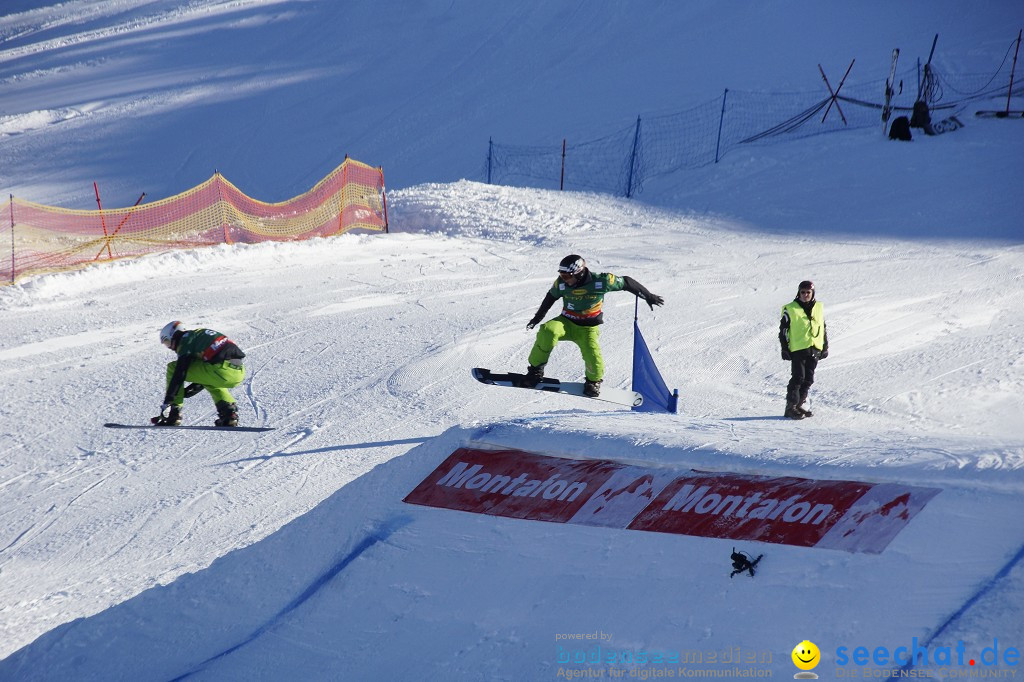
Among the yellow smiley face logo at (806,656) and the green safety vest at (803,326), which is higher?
the green safety vest at (803,326)

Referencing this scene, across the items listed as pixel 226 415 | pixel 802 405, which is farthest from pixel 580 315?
pixel 226 415

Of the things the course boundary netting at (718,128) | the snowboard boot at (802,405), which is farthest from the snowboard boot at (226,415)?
the course boundary netting at (718,128)

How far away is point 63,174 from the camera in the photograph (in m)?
22.8

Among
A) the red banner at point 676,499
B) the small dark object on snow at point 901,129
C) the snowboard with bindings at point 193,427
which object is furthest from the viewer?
the small dark object on snow at point 901,129

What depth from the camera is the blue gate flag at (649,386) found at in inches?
358

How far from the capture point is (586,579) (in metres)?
5.52

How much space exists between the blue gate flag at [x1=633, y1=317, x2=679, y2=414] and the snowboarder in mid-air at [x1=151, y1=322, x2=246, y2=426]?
157 inches

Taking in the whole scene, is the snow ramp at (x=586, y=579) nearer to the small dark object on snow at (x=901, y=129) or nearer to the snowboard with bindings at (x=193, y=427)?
the snowboard with bindings at (x=193, y=427)

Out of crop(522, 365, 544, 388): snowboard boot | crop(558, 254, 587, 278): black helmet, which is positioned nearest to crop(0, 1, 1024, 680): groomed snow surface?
crop(522, 365, 544, 388): snowboard boot

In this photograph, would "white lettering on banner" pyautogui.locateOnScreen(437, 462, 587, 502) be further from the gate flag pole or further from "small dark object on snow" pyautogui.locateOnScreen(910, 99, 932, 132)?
"small dark object on snow" pyautogui.locateOnScreen(910, 99, 932, 132)

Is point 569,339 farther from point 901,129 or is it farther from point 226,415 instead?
point 901,129

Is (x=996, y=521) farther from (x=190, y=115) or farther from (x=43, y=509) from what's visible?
(x=190, y=115)

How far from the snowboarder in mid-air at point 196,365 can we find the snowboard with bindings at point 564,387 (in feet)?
8.24

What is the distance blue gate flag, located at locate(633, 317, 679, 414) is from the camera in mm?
9102
